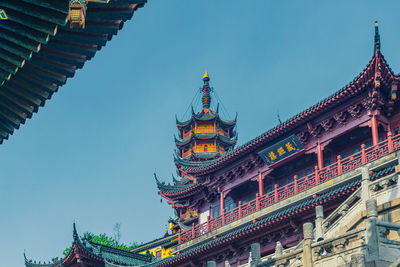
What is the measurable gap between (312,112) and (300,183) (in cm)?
300

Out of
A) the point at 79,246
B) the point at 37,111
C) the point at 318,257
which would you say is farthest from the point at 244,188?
the point at 37,111

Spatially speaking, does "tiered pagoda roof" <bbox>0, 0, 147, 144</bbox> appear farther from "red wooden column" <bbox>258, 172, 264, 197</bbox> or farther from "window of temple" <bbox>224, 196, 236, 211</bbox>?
"window of temple" <bbox>224, 196, 236, 211</bbox>

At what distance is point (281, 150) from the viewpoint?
91.9 ft

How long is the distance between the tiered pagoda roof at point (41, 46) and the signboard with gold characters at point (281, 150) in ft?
64.6

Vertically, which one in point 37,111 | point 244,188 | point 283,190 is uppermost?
point 244,188

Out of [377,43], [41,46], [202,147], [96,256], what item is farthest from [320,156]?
[202,147]

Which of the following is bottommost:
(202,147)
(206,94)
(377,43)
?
(377,43)

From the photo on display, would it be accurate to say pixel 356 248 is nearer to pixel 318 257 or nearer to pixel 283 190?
pixel 318 257

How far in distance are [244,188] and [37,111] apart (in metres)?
23.4

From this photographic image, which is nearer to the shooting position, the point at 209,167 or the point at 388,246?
the point at 388,246

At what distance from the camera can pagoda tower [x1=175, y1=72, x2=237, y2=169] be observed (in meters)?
57.1

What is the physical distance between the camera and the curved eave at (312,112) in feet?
76.9

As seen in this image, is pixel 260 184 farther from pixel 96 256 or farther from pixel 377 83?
pixel 96 256

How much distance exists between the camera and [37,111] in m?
8.55
